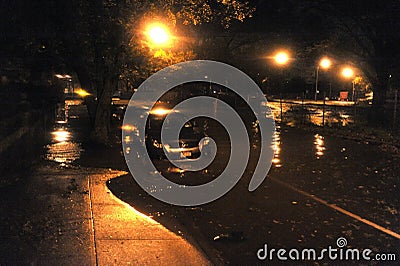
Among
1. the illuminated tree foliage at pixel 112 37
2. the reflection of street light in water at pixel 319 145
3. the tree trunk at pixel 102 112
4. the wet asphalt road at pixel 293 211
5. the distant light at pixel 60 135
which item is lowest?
the reflection of street light in water at pixel 319 145

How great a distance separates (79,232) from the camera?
7.29m

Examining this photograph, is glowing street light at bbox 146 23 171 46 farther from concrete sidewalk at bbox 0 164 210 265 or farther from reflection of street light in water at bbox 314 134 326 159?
concrete sidewalk at bbox 0 164 210 265

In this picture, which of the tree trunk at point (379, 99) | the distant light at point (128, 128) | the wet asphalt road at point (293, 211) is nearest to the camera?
the wet asphalt road at point (293, 211)

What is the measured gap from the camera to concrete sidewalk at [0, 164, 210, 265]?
6285mm

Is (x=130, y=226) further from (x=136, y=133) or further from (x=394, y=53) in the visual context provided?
(x=394, y=53)

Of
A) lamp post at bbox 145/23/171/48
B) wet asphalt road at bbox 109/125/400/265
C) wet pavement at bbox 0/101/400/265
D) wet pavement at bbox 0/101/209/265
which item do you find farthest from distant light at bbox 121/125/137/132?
wet pavement at bbox 0/101/209/265

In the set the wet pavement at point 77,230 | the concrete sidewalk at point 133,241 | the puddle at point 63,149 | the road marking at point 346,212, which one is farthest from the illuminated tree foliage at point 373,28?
the concrete sidewalk at point 133,241

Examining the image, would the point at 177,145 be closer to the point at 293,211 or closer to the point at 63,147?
the point at 63,147

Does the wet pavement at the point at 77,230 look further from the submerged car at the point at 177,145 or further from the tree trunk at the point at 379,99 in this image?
the tree trunk at the point at 379,99

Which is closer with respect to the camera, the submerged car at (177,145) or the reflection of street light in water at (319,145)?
the submerged car at (177,145)

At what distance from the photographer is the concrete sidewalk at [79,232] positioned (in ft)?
20.6

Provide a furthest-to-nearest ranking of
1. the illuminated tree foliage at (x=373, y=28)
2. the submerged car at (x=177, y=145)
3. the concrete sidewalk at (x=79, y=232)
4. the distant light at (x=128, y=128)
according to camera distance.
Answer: the illuminated tree foliage at (x=373, y=28) → the distant light at (x=128, y=128) → the submerged car at (x=177, y=145) → the concrete sidewalk at (x=79, y=232)

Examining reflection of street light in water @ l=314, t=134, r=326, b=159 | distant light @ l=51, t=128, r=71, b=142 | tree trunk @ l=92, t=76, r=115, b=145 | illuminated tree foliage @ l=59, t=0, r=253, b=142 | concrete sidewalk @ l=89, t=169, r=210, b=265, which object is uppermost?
illuminated tree foliage @ l=59, t=0, r=253, b=142

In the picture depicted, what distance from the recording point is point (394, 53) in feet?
100
